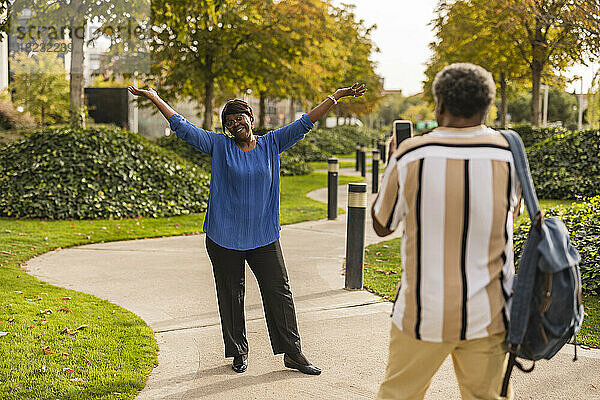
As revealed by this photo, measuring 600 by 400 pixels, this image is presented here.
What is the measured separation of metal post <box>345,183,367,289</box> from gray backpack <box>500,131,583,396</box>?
4.03m

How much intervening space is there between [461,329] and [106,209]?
9069 millimetres

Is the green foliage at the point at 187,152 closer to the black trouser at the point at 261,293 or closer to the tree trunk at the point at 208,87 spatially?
the tree trunk at the point at 208,87

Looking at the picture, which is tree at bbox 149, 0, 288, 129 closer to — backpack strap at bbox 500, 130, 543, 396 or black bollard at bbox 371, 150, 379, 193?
black bollard at bbox 371, 150, 379, 193

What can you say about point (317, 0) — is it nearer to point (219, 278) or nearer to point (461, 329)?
point (219, 278)

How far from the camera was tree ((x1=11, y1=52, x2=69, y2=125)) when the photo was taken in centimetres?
2983

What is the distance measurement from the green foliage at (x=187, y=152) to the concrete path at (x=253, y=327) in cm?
1024

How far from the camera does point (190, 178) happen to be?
1238cm

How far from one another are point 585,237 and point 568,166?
9029mm

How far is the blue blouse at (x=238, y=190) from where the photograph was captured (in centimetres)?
415

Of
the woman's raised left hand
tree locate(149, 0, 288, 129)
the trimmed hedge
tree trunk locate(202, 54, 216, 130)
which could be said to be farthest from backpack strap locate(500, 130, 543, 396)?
tree trunk locate(202, 54, 216, 130)

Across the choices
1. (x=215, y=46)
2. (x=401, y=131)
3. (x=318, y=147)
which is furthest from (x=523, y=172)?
(x=318, y=147)

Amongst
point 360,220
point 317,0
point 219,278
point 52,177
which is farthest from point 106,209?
point 317,0

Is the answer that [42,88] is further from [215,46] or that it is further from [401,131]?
[401,131]

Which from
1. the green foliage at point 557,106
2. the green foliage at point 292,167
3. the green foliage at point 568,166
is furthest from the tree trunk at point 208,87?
the green foliage at point 557,106
